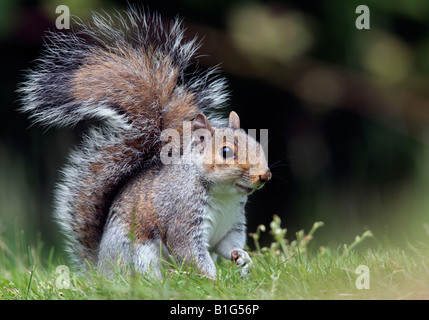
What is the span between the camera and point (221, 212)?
2.56 meters

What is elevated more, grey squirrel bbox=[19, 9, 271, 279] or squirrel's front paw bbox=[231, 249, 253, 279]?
grey squirrel bbox=[19, 9, 271, 279]

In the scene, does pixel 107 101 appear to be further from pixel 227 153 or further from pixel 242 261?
pixel 242 261

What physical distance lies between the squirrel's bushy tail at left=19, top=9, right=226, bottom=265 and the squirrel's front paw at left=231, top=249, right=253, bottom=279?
1.94 ft

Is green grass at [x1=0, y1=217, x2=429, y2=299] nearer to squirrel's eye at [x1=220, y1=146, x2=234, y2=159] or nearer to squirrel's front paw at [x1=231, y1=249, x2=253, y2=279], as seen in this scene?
squirrel's front paw at [x1=231, y1=249, x2=253, y2=279]

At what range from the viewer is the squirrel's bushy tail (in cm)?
277

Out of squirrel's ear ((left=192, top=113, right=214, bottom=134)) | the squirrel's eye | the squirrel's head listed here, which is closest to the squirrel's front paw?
the squirrel's head

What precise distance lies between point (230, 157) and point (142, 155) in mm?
525

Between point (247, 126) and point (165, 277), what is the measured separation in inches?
82.4

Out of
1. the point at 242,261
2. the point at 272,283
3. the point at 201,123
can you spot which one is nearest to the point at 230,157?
the point at 201,123

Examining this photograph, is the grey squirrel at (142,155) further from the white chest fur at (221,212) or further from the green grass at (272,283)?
the green grass at (272,283)

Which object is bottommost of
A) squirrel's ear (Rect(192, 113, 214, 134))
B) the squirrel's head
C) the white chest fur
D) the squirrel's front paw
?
the squirrel's front paw
